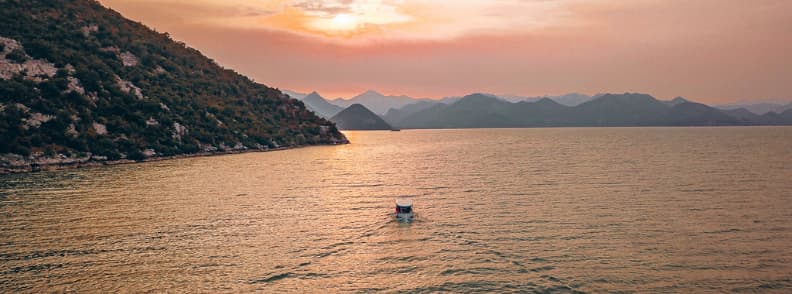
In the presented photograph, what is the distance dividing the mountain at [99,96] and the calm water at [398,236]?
32.9m

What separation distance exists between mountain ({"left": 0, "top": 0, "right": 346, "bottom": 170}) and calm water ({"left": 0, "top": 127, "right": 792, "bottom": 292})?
3289cm

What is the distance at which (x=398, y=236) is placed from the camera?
41.5 m

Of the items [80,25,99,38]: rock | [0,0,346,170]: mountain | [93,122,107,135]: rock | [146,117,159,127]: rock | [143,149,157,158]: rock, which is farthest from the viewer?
[80,25,99,38]: rock

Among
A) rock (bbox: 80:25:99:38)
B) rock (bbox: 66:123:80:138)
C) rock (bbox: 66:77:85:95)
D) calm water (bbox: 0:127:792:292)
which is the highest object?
rock (bbox: 80:25:99:38)

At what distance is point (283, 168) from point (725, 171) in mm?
95327

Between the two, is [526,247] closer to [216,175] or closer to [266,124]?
[216,175]

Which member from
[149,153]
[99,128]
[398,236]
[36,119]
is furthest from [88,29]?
[398,236]

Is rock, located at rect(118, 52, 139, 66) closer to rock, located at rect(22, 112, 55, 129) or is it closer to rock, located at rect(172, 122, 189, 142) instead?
rock, located at rect(172, 122, 189, 142)

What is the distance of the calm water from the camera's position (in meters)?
29.8

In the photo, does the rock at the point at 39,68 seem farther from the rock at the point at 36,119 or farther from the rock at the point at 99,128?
the rock at the point at 99,128

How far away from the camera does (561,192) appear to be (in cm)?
6606

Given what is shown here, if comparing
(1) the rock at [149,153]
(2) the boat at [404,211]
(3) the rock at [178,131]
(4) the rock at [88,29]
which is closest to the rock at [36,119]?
(1) the rock at [149,153]

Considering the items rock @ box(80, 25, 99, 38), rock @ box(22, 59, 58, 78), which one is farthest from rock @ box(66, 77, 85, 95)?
rock @ box(80, 25, 99, 38)

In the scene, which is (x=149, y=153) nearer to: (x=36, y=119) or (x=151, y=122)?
(x=151, y=122)
